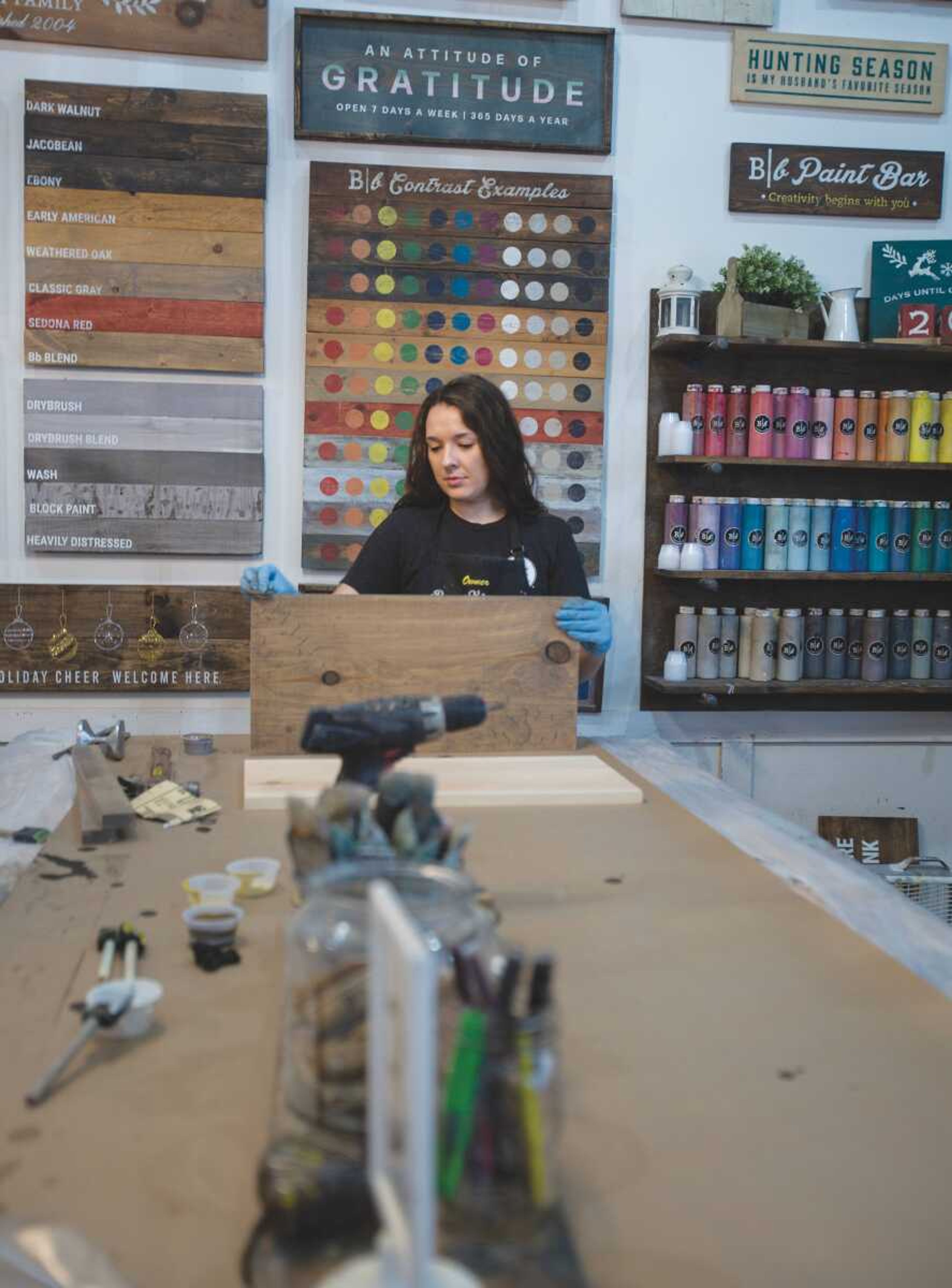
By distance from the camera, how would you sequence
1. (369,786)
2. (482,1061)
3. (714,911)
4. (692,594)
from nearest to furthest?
(482,1061) → (369,786) → (714,911) → (692,594)

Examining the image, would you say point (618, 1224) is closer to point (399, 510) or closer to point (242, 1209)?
point (242, 1209)

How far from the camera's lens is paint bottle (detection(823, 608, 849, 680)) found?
3756 millimetres

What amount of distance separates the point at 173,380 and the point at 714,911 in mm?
2745

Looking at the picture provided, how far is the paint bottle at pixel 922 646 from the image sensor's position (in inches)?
150

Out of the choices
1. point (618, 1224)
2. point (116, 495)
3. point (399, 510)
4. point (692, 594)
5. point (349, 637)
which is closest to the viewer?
point (618, 1224)

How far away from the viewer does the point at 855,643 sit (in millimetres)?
3795

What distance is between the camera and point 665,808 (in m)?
1.99

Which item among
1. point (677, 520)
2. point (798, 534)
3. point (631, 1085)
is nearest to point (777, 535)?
point (798, 534)

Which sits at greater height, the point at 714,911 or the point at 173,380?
the point at 173,380

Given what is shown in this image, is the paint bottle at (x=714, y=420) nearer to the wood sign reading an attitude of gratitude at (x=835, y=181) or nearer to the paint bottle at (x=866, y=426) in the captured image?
the paint bottle at (x=866, y=426)

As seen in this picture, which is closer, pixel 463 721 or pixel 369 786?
pixel 369 786

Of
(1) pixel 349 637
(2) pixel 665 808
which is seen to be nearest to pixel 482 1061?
(2) pixel 665 808

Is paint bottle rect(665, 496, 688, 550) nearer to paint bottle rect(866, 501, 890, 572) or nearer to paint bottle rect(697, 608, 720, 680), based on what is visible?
paint bottle rect(697, 608, 720, 680)

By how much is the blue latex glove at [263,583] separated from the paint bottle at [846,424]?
6.87 ft
